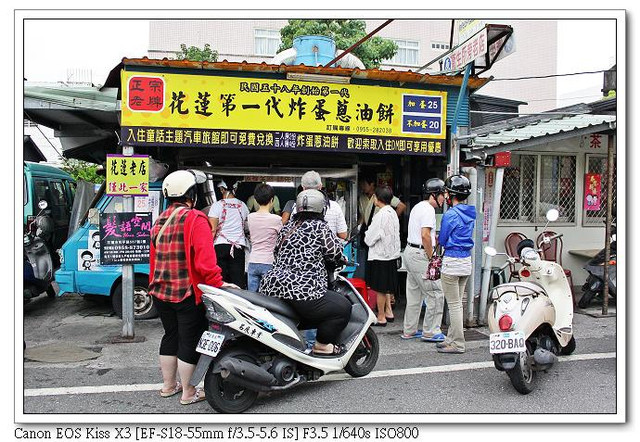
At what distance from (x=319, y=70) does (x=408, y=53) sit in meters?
16.7

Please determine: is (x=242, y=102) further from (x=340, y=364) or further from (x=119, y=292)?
(x=340, y=364)

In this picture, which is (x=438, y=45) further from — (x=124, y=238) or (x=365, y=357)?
(x=365, y=357)

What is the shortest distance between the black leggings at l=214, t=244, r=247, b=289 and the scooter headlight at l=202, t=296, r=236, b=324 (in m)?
2.43

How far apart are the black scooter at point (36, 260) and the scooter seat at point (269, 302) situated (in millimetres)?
4323

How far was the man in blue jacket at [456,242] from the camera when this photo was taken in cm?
574

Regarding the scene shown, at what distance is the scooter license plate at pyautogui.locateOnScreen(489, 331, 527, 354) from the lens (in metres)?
4.54

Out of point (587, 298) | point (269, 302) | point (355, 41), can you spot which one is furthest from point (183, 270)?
point (355, 41)

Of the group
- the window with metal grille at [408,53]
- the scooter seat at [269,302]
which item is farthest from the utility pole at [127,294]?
the window with metal grille at [408,53]

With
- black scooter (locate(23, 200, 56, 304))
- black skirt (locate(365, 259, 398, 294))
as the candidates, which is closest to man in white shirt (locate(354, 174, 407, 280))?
black skirt (locate(365, 259, 398, 294))

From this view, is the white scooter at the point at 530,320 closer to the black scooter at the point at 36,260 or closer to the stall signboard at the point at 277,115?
the stall signboard at the point at 277,115

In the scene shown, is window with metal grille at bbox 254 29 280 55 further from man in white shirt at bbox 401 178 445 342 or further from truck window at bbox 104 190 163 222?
man in white shirt at bbox 401 178 445 342

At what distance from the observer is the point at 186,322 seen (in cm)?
433

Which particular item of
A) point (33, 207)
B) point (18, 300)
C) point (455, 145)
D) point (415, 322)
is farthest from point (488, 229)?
point (33, 207)

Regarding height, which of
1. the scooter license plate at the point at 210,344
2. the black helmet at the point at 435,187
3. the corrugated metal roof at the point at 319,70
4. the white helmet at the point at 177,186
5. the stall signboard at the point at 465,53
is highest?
the stall signboard at the point at 465,53
